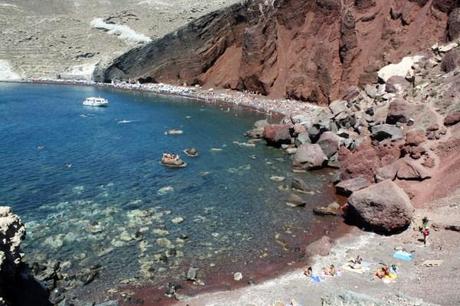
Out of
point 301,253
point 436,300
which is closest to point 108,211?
point 301,253

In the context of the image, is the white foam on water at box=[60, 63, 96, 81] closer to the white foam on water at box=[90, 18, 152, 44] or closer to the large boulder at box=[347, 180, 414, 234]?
the white foam on water at box=[90, 18, 152, 44]

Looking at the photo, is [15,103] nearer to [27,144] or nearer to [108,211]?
[27,144]

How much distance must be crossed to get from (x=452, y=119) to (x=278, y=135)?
2118cm

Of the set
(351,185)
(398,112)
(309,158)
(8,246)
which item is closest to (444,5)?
(398,112)

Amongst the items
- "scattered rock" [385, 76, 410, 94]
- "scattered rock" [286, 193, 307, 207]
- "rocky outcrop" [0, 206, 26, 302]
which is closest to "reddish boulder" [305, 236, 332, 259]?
"scattered rock" [286, 193, 307, 207]

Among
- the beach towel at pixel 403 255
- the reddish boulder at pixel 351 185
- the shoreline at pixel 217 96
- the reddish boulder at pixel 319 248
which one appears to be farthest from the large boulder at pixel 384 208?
the shoreline at pixel 217 96

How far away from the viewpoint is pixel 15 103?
3561 inches

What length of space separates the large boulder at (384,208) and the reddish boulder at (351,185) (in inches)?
298

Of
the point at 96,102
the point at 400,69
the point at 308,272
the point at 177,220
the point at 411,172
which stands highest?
the point at 400,69

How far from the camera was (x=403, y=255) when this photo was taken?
3269cm

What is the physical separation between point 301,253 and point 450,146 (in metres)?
18.9

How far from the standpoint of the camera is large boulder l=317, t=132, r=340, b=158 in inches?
2203

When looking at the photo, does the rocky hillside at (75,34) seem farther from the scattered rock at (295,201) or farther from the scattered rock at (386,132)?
the scattered rock at (295,201)

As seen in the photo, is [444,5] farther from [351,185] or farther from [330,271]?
[330,271]
